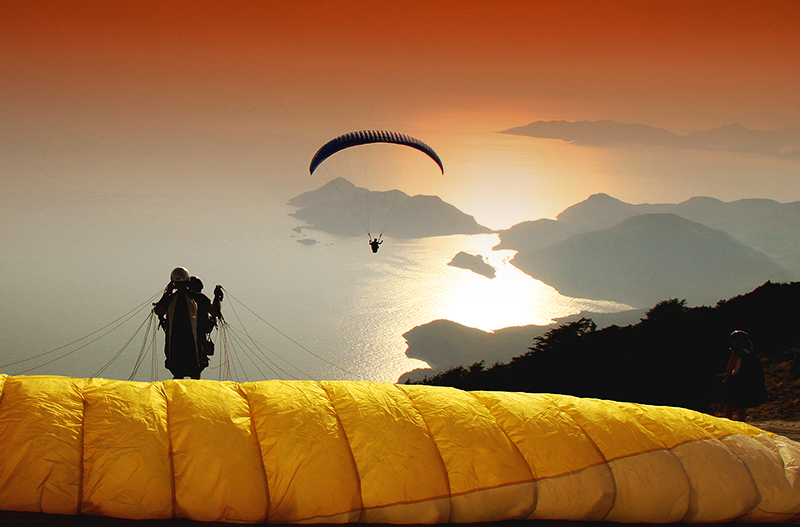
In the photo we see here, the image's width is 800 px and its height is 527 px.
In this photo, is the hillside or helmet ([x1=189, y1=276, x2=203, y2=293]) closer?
helmet ([x1=189, y1=276, x2=203, y2=293])

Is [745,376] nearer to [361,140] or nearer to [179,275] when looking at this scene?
[179,275]

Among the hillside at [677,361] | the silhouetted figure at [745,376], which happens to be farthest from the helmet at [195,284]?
the hillside at [677,361]

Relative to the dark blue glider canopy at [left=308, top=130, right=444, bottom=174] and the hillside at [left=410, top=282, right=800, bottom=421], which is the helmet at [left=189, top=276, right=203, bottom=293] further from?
the dark blue glider canopy at [left=308, top=130, right=444, bottom=174]

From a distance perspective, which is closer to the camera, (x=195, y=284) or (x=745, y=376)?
(x=195, y=284)

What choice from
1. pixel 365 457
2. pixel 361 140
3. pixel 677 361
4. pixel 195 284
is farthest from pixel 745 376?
pixel 361 140

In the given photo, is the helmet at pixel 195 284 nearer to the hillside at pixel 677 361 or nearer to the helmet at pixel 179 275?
the helmet at pixel 179 275

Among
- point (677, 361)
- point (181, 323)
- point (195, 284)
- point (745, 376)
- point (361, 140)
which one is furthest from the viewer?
point (361, 140)

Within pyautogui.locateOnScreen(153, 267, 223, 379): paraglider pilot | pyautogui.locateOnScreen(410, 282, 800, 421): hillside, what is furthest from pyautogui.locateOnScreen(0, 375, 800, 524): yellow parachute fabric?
pyautogui.locateOnScreen(410, 282, 800, 421): hillside

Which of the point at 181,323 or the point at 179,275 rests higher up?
the point at 179,275
